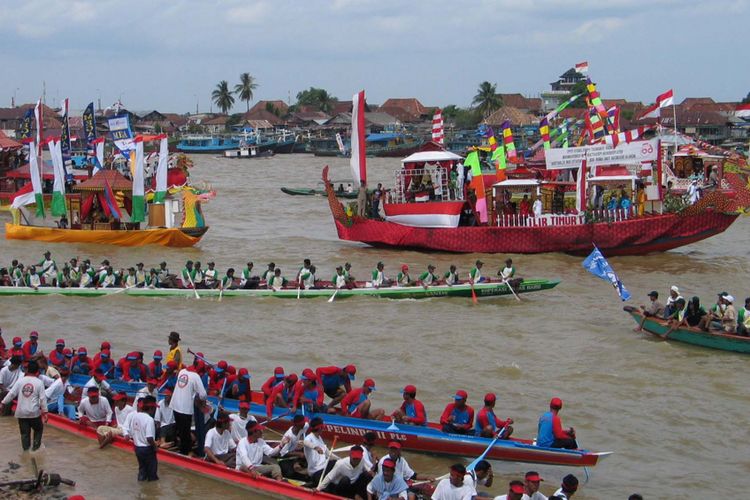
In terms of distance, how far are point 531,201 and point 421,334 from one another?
36.2 feet

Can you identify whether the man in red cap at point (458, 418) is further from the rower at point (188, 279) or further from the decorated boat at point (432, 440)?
the rower at point (188, 279)

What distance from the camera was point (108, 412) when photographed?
43.8ft

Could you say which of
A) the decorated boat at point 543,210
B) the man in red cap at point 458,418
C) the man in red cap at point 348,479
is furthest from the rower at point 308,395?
the decorated boat at point 543,210

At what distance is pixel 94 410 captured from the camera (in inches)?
522

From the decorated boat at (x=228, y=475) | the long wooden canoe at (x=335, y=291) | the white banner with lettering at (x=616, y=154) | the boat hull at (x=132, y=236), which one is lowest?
the decorated boat at (x=228, y=475)

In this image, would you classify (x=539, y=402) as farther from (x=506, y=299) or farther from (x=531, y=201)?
(x=531, y=201)

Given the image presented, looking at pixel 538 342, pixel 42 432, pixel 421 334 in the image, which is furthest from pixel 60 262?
pixel 42 432

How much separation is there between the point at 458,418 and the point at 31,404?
17.9 feet

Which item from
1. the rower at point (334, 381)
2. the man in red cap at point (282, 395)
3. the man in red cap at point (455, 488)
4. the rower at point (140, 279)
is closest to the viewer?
the man in red cap at point (455, 488)

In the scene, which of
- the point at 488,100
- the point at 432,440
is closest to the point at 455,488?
the point at 432,440

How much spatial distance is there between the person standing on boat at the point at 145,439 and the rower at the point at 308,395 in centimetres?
212

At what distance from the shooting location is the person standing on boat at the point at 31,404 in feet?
39.1

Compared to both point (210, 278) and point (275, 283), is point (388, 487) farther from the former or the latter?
point (210, 278)

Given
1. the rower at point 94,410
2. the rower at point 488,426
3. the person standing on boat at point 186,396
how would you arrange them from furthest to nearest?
1. the rower at point 94,410
2. the rower at point 488,426
3. the person standing on boat at point 186,396
